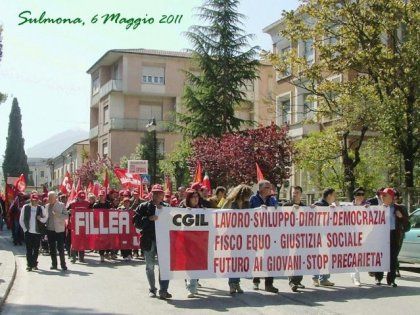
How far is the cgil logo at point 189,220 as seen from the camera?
1072cm

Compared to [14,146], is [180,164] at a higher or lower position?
lower

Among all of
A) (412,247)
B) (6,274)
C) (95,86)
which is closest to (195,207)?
(6,274)

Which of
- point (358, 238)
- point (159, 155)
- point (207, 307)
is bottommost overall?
point (207, 307)

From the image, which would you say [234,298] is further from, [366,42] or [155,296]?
[366,42]

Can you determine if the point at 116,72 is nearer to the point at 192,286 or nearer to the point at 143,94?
the point at 143,94

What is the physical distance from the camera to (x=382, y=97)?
22.4 metres

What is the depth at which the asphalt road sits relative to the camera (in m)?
9.46

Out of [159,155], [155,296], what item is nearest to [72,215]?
[155,296]

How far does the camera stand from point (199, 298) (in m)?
10.7

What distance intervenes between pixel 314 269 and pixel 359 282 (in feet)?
4.27

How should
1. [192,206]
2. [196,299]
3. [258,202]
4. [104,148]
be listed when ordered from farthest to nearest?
[104,148], [258,202], [192,206], [196,299]

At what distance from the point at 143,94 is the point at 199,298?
157ft

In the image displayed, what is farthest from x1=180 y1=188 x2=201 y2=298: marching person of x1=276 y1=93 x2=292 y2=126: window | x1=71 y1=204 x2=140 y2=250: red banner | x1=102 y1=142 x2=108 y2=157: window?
x1=102 y1=142 x2=108 y2=157: window

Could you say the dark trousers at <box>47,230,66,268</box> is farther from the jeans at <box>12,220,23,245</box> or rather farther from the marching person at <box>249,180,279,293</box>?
the jeans at <box>12,220,23,245</box>
